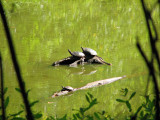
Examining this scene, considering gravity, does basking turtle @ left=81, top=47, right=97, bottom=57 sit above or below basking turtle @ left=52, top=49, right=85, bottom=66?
above

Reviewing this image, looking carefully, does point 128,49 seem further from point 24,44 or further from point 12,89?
point 12,89

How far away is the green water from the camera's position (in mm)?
4941

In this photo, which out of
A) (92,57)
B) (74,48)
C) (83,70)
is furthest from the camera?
(74,48)

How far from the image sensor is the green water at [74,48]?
494cm

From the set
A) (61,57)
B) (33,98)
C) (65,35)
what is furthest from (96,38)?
(33,98)

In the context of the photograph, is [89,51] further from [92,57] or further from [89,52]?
[92,57]

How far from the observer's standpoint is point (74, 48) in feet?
26.2

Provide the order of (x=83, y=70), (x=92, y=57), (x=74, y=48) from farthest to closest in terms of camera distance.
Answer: (x=74, y=48) < (x=92, y=57) < (x=83, y=70)

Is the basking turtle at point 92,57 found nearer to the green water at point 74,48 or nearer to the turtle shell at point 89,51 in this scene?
the turtle shell at point 89,51

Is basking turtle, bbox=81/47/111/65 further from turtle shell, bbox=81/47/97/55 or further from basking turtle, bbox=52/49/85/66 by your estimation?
basking turtle, bbox=52/49/85/66

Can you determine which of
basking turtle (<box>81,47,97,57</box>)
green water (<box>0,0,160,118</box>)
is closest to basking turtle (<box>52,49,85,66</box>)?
basking turtle (<box>81,47,97,57</box>)

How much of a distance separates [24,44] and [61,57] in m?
1.46

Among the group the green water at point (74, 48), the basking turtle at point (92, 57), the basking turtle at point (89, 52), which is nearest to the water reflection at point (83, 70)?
the green water at point (74, 48)

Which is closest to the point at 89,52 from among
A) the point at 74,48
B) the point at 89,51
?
the point at 89,51
